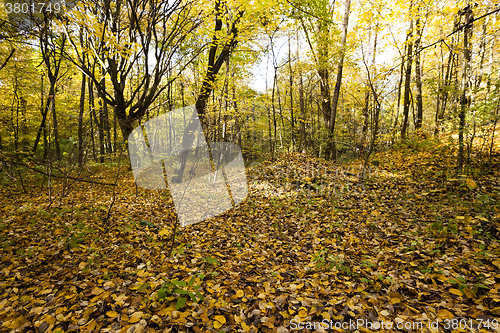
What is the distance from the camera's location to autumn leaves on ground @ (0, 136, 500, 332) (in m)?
2.34

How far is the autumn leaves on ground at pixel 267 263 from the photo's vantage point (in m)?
2.34

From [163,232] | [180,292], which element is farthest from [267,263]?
[163,232]

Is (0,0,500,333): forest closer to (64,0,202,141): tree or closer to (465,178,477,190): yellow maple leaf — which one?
(64,0,202,141): tree

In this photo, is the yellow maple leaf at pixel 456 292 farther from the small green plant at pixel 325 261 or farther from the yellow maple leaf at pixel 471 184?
the yellow maple leaf at pixel 471 184

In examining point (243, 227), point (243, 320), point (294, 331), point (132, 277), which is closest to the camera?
point (294, 331)

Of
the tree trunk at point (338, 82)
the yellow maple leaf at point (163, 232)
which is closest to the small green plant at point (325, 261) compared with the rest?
the yellow maple leaf at point (163, 232)

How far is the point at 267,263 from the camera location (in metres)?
3.81

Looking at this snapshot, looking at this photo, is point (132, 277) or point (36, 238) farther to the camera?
point (36, 238)

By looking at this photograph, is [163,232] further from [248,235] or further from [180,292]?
[180,292]

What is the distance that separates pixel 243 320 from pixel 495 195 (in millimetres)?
5995

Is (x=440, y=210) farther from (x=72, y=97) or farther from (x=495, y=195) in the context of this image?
(x=72, y=97)

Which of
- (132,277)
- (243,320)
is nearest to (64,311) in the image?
(132,277)

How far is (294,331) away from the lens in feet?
7.44

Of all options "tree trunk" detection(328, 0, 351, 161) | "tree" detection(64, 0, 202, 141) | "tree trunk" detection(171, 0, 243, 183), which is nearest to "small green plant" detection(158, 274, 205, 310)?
"tree" detection(64, 0, 202, 141)
